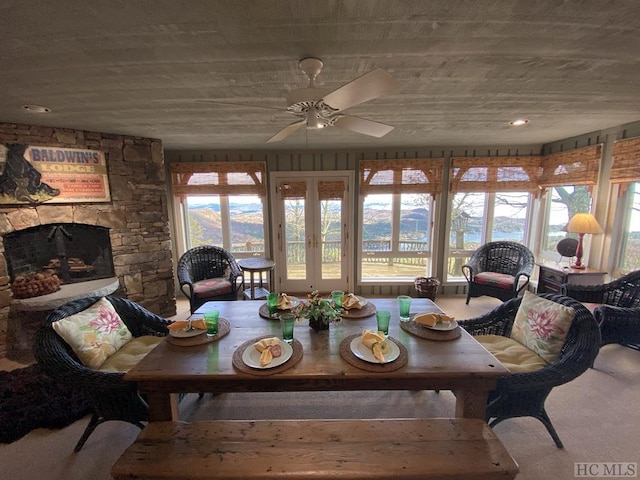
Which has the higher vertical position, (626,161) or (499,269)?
(626,161)

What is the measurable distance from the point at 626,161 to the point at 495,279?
1.82m

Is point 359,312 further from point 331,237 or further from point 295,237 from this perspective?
point 295,237

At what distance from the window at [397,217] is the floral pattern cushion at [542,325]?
2454mm

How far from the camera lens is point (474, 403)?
4.92 feet

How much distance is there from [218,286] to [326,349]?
233 cm

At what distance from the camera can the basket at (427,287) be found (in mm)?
4055

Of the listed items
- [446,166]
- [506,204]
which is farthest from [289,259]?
[506,204]

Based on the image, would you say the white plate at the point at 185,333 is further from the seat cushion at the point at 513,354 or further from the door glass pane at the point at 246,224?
the door glass pane at the point at 246,224

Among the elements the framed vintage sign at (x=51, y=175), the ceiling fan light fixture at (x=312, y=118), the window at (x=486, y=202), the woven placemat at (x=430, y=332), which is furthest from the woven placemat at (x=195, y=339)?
the window at (x=486, y=202)

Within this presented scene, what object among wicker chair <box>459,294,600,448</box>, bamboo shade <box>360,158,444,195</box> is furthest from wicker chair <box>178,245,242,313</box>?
wicker chair <box>459,294,600,448</box>

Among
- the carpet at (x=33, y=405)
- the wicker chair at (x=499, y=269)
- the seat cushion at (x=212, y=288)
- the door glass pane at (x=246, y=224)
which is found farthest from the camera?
the door glass pane at (x=246, y=224)

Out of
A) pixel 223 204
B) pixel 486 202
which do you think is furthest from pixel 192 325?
pixel 486 202

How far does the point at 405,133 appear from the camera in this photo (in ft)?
10.9

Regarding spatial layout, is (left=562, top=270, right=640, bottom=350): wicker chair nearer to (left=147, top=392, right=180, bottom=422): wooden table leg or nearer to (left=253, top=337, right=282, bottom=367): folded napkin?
(left=253, top=337, right=282, bottom=367): folded napkin
